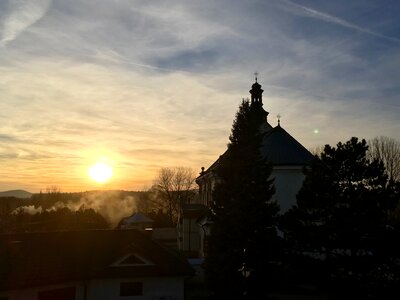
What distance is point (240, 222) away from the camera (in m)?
21.0

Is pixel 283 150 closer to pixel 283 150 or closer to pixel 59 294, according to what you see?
pixel 283 150

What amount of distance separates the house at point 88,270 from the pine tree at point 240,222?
10.6ft

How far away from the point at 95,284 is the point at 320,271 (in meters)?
12.0

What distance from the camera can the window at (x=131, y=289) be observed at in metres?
22.9

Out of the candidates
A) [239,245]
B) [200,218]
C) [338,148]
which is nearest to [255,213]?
[239,245]

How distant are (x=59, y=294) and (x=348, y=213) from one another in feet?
50.2

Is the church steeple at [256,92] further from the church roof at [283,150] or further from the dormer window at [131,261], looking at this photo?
the dormer window at [131,261]

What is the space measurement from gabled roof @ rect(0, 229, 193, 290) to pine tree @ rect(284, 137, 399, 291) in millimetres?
8347

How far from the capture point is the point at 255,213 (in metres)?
21.0

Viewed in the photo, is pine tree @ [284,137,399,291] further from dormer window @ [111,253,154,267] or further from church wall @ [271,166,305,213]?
church wall @ [271,166,305,213]

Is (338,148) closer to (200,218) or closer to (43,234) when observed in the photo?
(43,234)

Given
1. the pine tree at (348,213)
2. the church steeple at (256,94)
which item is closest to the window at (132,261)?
the pine tree at (348,213)

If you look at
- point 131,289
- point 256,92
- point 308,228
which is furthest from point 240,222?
point 256,92

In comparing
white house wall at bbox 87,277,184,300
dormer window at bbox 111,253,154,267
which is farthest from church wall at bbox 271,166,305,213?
dormer window at bbox 111,253,154,267
